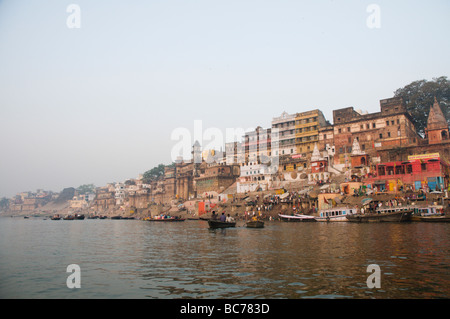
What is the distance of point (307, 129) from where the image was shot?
60094 millimetres

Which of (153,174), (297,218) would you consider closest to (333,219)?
(297,218)

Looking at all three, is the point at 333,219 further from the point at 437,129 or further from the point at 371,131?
the point at 437,129

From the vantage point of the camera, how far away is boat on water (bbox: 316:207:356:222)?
37094 mm

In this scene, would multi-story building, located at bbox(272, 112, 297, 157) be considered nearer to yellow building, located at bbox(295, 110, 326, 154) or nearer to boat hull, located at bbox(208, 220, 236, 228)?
yellow building, located at bbox(295, 110, 326, 154)

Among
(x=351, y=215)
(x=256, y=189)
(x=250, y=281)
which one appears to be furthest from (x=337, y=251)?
(x=256, y=189)

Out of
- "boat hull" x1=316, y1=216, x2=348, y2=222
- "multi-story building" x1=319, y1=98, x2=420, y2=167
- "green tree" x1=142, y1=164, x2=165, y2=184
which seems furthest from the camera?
"green tree" x1=142, y1=164, x2=165, y2=184

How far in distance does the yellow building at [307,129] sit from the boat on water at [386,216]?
2420 centimetres

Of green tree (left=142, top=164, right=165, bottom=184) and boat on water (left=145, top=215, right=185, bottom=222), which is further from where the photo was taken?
green tree (left=142, top=164, right=165, bottom=184)

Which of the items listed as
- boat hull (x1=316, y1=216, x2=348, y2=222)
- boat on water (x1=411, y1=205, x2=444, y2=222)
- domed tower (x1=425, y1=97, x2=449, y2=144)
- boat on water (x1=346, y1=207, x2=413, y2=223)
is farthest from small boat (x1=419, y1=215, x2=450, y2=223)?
domed tower (x1=425, y1=97, x2=449, y2=144)

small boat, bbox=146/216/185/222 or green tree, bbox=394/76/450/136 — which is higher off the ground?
green tree, bbox=394/76/450/136

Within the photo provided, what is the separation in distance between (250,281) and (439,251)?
31.7 ft

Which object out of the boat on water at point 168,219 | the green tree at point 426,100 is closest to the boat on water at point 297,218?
the boat on water at point 168,219

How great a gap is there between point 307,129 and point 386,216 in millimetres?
29303

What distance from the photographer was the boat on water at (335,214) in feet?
122
